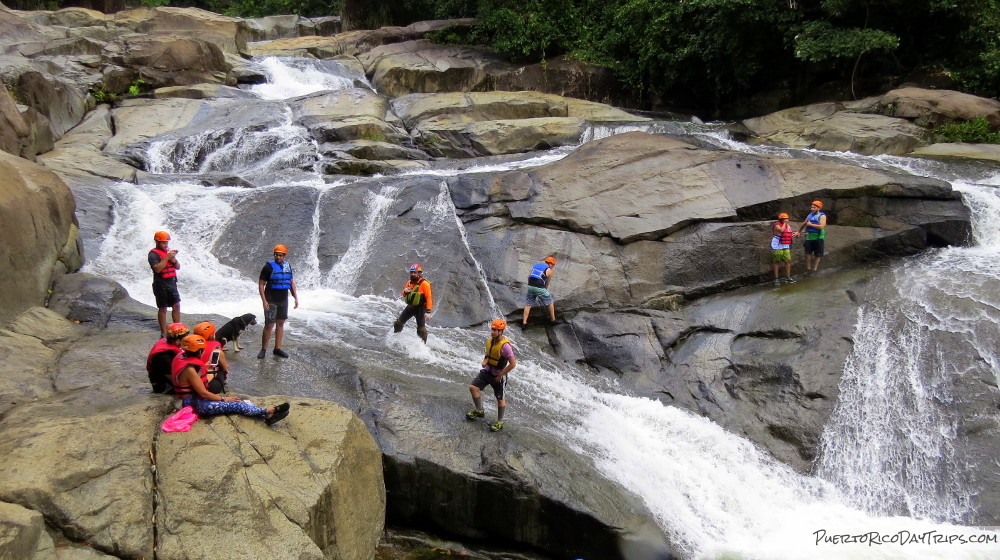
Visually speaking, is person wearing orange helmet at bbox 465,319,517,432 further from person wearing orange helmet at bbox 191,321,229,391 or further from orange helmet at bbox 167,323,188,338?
orange helmet at bbox 167,323,188,338

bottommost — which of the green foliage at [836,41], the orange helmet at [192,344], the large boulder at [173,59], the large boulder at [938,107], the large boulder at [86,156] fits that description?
the orange helmet at [192,344]

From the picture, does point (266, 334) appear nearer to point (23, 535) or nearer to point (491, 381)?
point (491, 381)

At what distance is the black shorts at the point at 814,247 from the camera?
12391 mm

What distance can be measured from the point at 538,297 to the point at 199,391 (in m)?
6.63

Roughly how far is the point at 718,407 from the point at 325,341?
19.8ft

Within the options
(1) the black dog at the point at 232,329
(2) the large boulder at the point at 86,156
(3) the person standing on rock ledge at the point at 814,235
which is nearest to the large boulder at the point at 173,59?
(2) the large boulder at the point at 86,156

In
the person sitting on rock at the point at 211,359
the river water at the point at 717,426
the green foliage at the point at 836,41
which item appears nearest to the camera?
the person sitting on rock at the point at 211,359

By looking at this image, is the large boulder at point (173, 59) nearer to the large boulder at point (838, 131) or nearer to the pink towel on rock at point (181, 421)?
the large boulder at point (838, 131)

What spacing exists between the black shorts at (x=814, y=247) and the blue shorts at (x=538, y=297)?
4.85 meters

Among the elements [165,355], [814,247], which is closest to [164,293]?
[165,355]

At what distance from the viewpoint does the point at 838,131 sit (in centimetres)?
1830

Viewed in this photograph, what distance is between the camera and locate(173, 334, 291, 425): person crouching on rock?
6324 millimetres

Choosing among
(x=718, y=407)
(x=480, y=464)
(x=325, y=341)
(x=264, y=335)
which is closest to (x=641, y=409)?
(x=718, y=407)

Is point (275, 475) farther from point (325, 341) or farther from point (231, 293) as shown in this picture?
point (231, 293)
